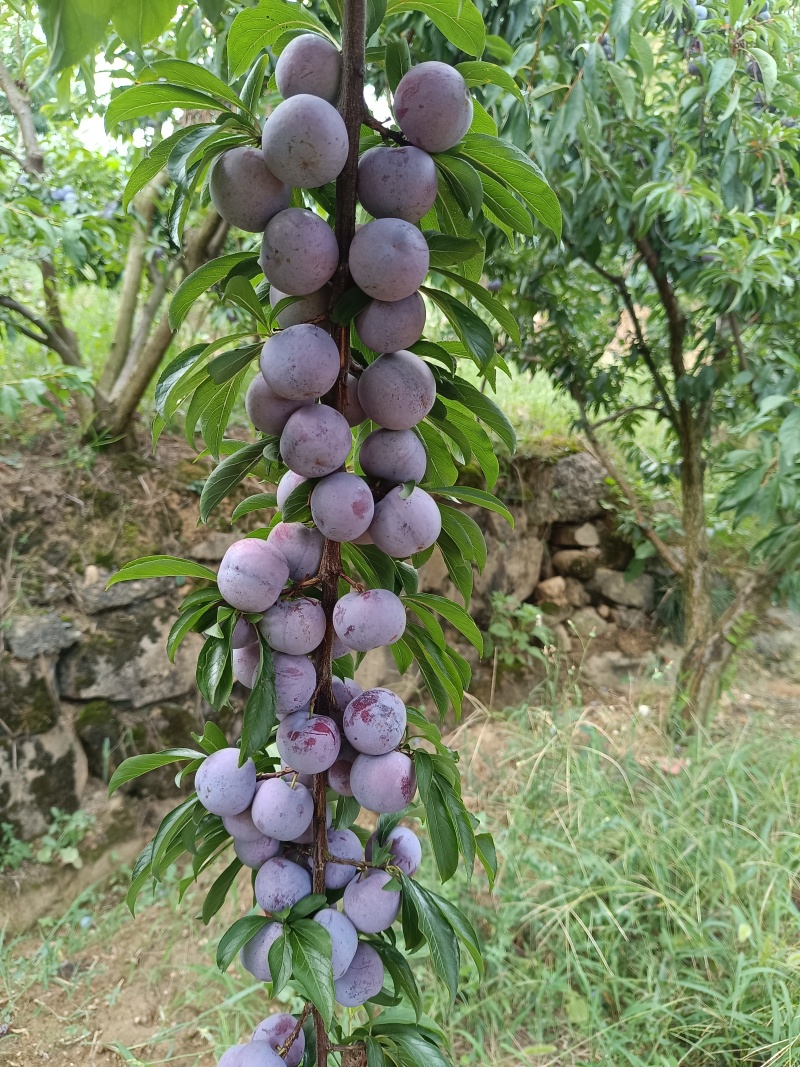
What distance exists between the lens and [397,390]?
53 centimetres

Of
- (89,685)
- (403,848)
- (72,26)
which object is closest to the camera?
(72,26)

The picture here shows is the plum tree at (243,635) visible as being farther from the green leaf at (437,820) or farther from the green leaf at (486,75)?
the green leaf at (486,75)

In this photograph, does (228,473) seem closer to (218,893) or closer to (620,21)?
(218,893)

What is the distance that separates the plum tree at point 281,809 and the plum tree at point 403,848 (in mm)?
107

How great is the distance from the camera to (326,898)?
647 millimetres

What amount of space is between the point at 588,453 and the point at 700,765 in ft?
6.66

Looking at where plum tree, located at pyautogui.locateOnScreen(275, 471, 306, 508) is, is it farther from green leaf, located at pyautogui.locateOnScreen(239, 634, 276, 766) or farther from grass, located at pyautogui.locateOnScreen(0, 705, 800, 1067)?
grass, located at pyautogui.locateOnScreen(0, 705, 800, 1067)

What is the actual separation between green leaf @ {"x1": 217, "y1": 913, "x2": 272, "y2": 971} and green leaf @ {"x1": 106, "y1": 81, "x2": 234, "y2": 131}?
0.73 m

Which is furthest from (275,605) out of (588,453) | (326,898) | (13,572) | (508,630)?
(588,453)

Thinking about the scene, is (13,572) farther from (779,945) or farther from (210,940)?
(779,945)

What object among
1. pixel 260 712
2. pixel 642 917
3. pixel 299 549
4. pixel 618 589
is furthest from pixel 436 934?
pixel 618 589

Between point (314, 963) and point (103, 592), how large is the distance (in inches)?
82.1

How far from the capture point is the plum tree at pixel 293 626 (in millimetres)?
557

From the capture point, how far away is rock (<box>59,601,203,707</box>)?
2.33 m
